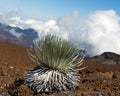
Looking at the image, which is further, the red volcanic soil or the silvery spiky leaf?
the silvery spiky leaf

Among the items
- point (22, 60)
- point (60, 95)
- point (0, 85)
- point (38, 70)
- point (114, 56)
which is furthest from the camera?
point (114, 56)

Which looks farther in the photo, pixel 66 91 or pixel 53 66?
pixel 53 66

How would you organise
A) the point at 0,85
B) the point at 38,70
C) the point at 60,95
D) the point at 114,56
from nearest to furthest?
the point at 60,95, the point at 38,70, the point at 0,85, the point at 114,56

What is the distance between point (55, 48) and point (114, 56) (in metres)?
39.4

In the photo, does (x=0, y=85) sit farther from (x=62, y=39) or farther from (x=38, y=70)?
(x=62, y=39)

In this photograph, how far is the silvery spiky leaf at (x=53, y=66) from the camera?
10.0 meters

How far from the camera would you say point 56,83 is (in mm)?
9977

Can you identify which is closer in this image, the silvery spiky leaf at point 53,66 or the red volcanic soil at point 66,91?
the red volcanic soil at point 66,91

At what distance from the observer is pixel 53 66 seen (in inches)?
401

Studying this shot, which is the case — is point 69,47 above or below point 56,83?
above

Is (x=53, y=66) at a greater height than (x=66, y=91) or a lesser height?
greater

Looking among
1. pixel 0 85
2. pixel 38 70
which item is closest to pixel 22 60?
pixel 0 85

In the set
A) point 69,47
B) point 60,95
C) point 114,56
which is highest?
point 114,56

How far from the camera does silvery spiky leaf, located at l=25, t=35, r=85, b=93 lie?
10.0 meters
